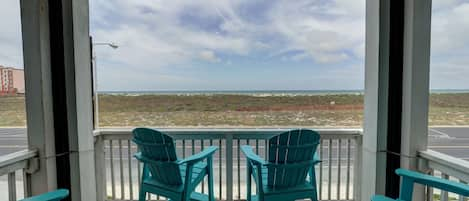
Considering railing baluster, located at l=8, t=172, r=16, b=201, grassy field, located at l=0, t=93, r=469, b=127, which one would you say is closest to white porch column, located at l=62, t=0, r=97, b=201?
railing baluster, located at l=8, t=172, r=16, b=201

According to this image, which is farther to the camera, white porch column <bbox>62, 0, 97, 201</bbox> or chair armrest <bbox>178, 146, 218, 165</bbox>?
chair armrest <bbox>178, 146, 218, 165</bbox>

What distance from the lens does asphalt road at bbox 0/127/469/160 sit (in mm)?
1922

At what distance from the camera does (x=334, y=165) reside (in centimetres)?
283

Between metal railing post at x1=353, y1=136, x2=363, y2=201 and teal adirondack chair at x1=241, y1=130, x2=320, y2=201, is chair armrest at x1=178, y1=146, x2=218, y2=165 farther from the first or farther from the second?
metal railing post at x1=353, y1=136, x2=363, y2=201

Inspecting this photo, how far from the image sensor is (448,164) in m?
1.58

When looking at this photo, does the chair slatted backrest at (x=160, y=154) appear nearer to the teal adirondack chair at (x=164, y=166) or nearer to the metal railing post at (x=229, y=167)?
the teal adirondack chair at (x=164, y=166)

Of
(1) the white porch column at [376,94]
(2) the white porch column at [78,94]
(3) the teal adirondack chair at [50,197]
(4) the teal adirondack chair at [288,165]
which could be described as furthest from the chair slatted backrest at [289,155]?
(2) the white porch column at [78,94]

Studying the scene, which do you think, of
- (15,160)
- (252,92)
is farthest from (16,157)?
(252,92)

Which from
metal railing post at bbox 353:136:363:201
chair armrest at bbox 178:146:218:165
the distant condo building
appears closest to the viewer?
the distant condo building

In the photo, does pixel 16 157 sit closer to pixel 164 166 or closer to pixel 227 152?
pixel 164 166

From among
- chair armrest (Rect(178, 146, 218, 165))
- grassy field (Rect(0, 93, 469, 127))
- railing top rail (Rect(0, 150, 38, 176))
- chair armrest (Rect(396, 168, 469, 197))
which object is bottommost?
chair armrest (Rect(178, 146, 218, 165))

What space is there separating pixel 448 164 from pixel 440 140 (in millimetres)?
1073

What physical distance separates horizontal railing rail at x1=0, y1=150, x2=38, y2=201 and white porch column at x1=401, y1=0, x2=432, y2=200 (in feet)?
8.96

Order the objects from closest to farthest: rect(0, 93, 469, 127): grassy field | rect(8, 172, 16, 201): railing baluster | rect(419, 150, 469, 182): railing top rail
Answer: rect(419, 150, 469, 182): railing top rail, rect(8, 172, 16, 201): railing baluster, rect(0, 93, 469, 127): grassy field
